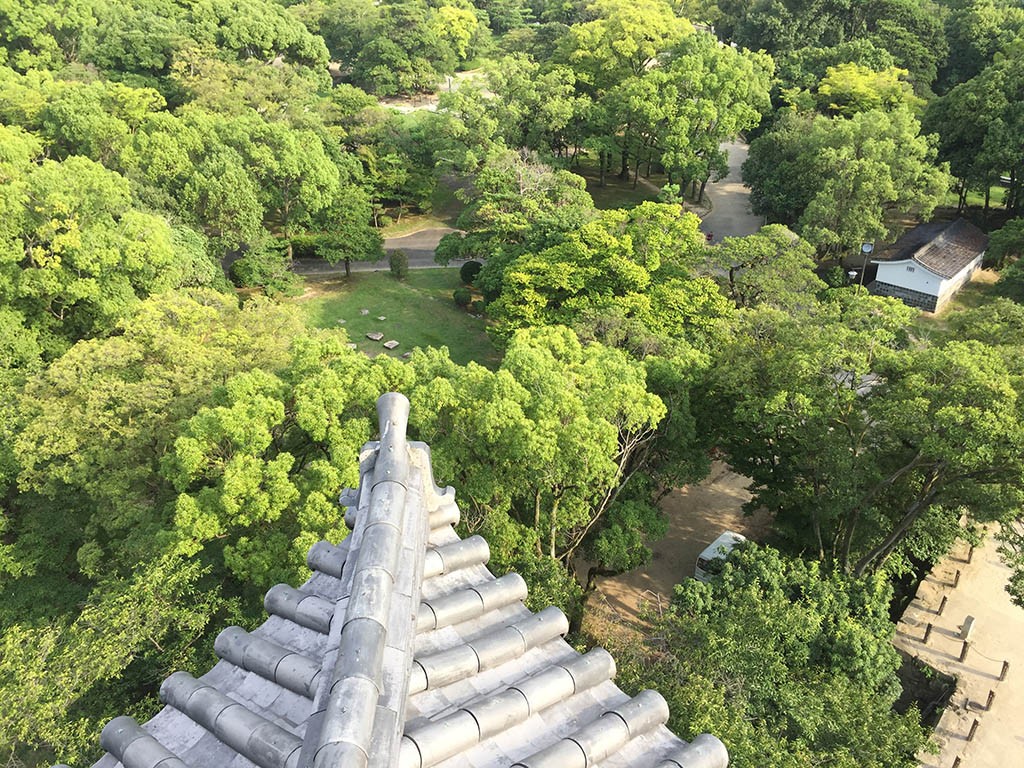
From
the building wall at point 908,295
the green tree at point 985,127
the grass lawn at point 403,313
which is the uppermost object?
the green tree at point 985,127

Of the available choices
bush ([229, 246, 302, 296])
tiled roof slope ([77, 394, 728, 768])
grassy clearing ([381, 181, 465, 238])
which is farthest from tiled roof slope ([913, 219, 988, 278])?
tiled roof slope ([77, 394, 728, 768])

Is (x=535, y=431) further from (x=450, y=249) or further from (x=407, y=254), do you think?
(x=407, y=254)

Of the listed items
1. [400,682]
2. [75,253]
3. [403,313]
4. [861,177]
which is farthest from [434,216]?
[400,682]

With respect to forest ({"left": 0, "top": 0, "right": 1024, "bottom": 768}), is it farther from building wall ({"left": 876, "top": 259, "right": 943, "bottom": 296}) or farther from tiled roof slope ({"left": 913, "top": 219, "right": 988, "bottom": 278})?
building wall ({"left": 876, "top": 259, "right": 943, "bottom": 296})

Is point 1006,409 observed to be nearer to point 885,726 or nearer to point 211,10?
point 885,726

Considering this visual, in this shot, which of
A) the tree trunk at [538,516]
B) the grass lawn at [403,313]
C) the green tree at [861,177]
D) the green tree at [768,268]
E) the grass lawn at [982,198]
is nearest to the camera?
the tree trunk at [538,516]

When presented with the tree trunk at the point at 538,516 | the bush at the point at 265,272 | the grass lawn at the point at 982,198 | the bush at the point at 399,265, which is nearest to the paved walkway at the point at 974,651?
the tree trunk at the point at 538,516

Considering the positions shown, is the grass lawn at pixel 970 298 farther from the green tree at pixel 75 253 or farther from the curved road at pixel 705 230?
the green tree at pixel 75 253
